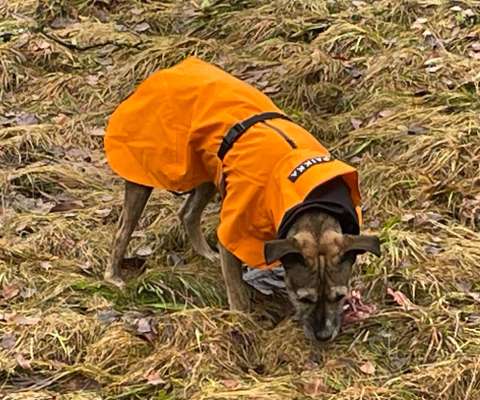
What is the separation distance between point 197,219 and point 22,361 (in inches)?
66.2

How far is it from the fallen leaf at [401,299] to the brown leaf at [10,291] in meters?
2.09

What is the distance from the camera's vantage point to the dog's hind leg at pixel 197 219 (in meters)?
6.50

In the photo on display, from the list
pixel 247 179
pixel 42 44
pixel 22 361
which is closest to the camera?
pixel 22 361

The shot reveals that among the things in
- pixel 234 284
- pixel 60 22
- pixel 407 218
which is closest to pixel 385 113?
pixel 407 218

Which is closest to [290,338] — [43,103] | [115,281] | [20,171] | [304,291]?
[304,291]

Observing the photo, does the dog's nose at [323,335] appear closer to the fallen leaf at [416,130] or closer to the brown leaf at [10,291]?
the brown leaf at [10,291]

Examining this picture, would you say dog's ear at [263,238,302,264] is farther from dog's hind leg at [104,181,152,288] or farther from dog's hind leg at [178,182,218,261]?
dog's hind leg at [178,182,218,261]

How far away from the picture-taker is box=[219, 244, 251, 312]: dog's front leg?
566 cm

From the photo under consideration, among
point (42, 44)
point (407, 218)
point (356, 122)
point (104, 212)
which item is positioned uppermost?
point (407, 218)

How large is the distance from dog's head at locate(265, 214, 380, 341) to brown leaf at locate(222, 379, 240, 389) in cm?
46

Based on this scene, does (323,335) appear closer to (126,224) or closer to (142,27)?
(126,224)

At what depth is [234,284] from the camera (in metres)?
5.66

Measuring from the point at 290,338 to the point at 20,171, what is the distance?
3.03 m

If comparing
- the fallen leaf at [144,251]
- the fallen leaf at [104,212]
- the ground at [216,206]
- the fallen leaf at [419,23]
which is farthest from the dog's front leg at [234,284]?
the fallen leaf at [419,23]
